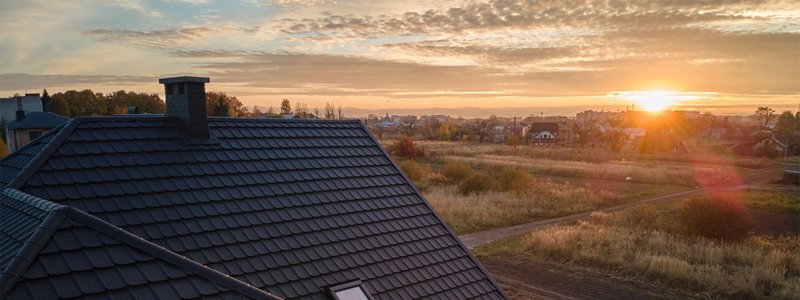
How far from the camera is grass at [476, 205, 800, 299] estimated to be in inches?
603

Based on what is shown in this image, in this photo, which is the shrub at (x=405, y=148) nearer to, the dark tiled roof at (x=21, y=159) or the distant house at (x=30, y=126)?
the distant house at (x=30, y=126)

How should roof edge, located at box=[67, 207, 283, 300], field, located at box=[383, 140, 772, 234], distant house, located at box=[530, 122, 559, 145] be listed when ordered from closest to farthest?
1. roof edge, located at box=[67, 207, 283, 300]
2. field, located at box=[383, 140, 772, 234]
3. distant house, located at box=[530, 122, 559, 145]

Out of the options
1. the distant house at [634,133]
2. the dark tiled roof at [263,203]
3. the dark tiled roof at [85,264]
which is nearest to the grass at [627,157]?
the distant house at [634,133]

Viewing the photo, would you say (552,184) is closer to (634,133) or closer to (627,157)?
(627,157)

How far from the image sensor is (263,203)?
6.95 meters

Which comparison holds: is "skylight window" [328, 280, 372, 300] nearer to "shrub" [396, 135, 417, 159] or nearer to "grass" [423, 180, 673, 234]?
"grass" [423, 180, 673, 234]

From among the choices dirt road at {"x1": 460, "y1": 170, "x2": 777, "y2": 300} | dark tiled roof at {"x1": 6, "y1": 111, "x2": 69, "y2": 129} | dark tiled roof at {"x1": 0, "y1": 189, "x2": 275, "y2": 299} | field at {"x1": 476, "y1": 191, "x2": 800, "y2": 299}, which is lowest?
dirt road at {"x1": 460, "y1": 170, "x2": 777, "y2": 300}

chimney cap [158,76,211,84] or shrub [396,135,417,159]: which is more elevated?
chimney cap [158,76,211,84]

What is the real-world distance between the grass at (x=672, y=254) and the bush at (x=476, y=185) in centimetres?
940

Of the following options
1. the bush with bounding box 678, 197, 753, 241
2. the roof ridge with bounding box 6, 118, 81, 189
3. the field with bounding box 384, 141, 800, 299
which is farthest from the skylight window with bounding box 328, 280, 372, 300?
the bush with bounding box 678, 197, 753, 241

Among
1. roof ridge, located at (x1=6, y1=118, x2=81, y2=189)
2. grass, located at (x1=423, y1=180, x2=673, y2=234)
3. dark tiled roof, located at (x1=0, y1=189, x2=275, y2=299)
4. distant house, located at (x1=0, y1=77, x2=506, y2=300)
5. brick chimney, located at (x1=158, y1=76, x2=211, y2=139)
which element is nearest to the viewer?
dark tiled roof, located at (x1=0, y1=189, x2=275, y2=299)

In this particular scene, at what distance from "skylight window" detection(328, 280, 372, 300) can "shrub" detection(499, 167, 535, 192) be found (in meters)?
27.2

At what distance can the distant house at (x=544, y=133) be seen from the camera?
93312 millimetres

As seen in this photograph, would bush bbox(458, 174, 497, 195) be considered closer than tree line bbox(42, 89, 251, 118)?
Yes
